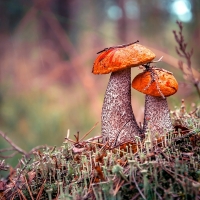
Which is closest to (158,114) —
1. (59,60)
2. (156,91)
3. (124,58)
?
(156,91)

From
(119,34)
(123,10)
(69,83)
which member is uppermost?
(123,10)

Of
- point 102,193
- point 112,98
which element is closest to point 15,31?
point 112,98

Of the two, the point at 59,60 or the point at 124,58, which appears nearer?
the point at 124,58

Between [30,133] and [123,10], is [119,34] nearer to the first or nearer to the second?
[123,10]

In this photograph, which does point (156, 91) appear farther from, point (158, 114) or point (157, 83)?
point (158, 114)

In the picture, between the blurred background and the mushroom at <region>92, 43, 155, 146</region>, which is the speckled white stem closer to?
the mushroom at <region>92, 43, 155, 146</region>

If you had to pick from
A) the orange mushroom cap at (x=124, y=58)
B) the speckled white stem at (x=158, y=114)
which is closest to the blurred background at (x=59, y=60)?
the speckled white stem at (x=158, y=114)
